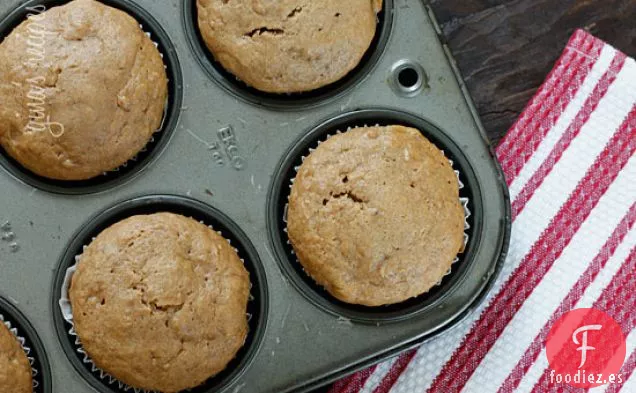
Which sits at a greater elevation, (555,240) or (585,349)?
(555,240)

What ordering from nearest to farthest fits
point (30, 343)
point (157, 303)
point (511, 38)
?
1. point (157, 303)
2. point (30, 343)
3. point (511, 38)

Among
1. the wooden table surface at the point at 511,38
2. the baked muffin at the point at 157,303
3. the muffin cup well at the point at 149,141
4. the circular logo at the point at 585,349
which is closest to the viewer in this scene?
the baked muffin at the point at 157,303

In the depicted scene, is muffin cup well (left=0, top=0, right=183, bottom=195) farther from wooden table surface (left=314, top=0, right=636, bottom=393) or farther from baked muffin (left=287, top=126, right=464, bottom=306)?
wooden table surface (left=314, top=0, right=636, bottom=393)

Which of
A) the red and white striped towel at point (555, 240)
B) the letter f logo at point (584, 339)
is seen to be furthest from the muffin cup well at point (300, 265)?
the letter f logo at point (584, 339)

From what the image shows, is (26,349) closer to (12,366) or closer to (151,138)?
(12,366)

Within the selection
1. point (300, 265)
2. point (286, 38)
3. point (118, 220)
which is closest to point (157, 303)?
point (118, 220)

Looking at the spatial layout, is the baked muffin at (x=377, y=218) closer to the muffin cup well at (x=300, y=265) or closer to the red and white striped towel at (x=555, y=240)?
the muffin cup well at (x=300, y=265)

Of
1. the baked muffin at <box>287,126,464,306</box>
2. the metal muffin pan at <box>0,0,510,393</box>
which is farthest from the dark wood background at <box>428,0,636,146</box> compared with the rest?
the baked muffin at <box>287,126,464,306</box>
